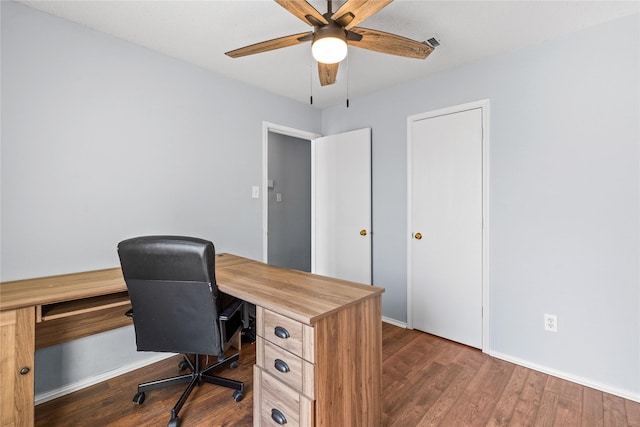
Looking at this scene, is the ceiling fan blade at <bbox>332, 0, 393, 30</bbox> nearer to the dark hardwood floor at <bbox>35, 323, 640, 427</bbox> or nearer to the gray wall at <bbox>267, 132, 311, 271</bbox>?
the dark hardwood floor at <bbox>35, 323, 640, 427</bbox>

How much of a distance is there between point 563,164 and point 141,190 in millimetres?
3118

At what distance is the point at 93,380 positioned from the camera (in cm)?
199

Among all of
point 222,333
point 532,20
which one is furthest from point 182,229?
point 532,20

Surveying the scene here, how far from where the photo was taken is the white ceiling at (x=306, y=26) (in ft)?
5.70

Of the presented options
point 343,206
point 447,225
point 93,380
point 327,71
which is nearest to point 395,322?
point 447,225

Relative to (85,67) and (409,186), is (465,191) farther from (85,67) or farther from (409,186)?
(85,67)

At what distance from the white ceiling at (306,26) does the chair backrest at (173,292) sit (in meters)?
1.45

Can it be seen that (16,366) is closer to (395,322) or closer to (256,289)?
(256,289)

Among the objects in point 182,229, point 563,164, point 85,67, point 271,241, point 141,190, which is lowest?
point 271,241

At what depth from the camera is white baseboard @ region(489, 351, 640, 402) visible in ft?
6.00

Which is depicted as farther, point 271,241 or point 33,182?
point 271,241

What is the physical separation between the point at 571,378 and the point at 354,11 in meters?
2.73

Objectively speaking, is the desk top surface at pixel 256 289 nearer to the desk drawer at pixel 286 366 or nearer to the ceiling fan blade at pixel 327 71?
the desk drawer at pixel 286 366

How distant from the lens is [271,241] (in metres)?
4.03
